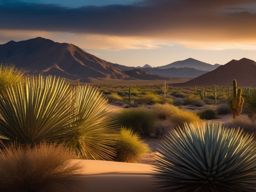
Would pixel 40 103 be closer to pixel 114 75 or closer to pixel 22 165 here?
pixel 22 165

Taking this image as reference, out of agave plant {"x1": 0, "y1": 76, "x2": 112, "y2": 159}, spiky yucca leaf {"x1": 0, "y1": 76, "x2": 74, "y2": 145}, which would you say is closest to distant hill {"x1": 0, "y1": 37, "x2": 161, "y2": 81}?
agave plant {"x1": 0, "y1": 76, "x2": 112, "y2": 159}

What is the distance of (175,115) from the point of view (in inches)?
850

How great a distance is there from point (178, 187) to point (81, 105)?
387 centimetres

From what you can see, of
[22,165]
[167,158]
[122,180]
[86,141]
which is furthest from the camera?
[86,141]

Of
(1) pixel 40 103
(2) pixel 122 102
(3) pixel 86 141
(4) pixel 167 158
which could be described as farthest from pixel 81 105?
(2) pixel 122 102

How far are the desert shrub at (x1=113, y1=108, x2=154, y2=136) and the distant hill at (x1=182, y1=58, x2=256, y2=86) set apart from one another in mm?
98603

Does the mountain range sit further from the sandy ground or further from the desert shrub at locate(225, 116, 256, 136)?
the sandy ground

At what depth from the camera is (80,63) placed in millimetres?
159625

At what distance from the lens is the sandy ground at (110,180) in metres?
7.47

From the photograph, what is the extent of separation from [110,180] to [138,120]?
39.8ft

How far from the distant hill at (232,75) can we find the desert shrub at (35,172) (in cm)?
11186

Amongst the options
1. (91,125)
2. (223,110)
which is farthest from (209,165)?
(223,110)

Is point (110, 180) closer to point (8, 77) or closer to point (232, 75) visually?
point (8, 77)

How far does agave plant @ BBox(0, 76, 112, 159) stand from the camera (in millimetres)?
9133
